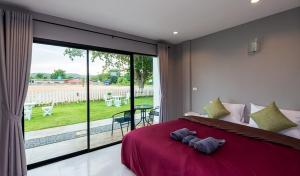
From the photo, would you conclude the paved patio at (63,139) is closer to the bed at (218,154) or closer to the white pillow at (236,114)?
the bed at (218,154)

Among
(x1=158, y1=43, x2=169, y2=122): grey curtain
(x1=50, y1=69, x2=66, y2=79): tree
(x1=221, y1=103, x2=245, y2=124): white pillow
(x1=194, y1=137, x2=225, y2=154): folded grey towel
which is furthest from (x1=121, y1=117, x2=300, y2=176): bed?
(x1=50, y1=69, x2=66, y2=79): tree

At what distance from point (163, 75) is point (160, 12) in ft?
6.06

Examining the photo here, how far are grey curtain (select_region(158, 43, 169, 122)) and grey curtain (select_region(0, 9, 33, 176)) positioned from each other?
2.78 meters

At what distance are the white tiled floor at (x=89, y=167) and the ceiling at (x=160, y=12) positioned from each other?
8.29 ft

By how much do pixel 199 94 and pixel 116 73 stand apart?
2.19 m

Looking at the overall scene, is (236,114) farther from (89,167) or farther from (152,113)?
(89,167)

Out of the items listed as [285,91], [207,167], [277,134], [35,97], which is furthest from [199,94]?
[35,97]

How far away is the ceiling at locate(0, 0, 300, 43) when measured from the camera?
236 centimetres

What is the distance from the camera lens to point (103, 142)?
12.1ft

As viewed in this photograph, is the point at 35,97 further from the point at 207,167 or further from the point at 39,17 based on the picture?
the point at 207,167

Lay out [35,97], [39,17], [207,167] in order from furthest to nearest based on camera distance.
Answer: [35,97] < [39,17] < [207,167]

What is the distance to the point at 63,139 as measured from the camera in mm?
3588

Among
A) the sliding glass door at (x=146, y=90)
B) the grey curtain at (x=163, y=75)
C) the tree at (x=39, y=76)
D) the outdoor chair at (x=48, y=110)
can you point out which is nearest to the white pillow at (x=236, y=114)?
the grey curtain at (x=163, y=75)

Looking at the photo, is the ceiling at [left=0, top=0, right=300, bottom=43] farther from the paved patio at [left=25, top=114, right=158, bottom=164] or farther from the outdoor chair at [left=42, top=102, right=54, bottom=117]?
the paved patio at [left=25, top=114, right=158, bottom=164]
